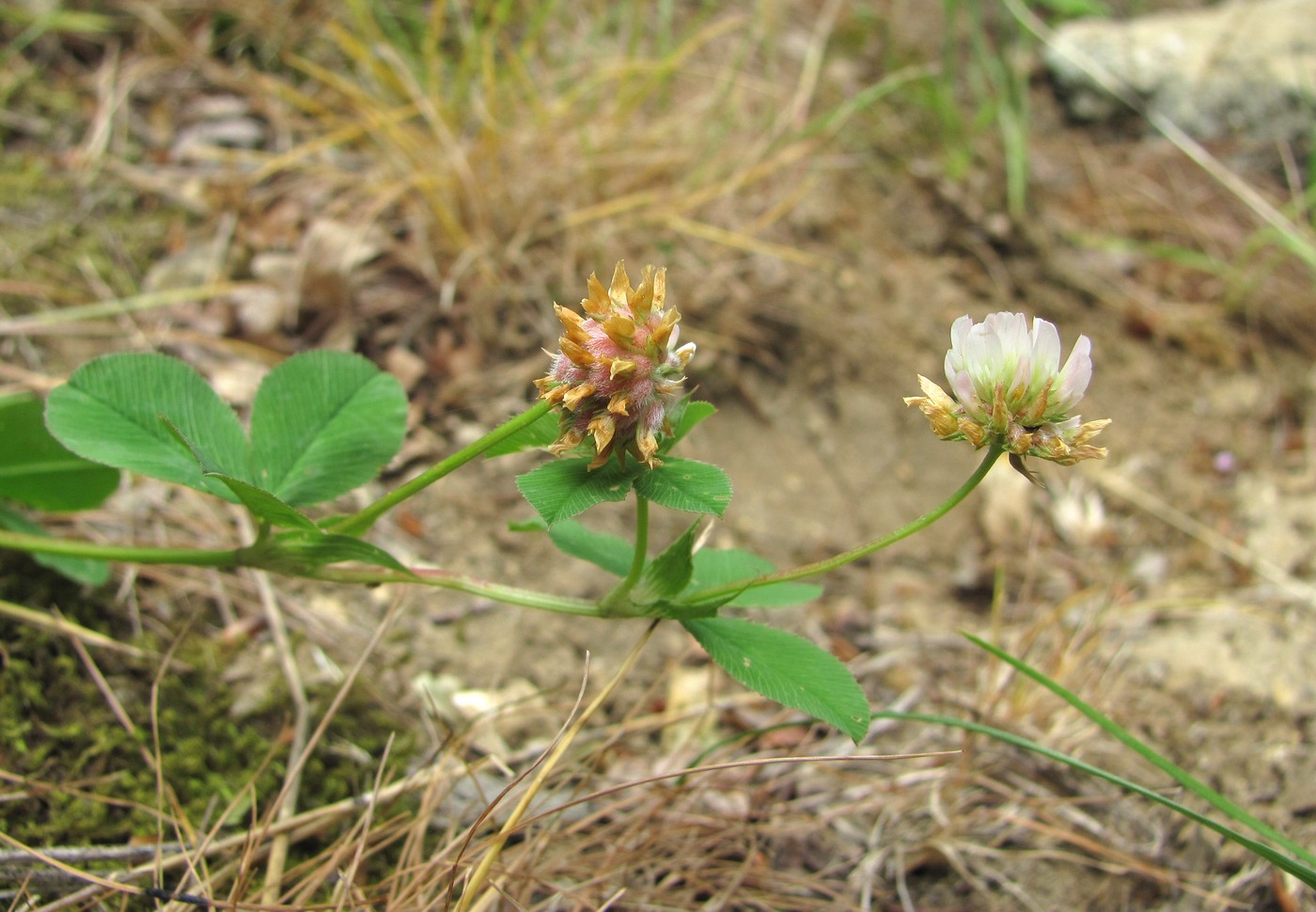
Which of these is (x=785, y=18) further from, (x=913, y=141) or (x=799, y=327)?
(x=799, y=327)

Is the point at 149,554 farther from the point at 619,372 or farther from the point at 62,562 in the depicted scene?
the point at 619,372

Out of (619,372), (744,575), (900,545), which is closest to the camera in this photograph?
(619,372)

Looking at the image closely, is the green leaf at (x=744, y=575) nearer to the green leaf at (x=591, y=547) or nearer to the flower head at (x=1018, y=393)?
the green leaf at (x=591, y=547)

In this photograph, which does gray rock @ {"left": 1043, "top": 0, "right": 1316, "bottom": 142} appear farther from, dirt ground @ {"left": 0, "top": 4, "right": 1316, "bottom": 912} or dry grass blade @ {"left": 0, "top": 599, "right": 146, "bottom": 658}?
dry grass blade @ {"left": 0, "top": 599, "right": 146, "bottom": 658}

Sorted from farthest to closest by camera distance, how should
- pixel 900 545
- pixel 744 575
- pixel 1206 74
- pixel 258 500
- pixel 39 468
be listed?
1. pixel 1206 74
2. pixel 900 545
3. pixel 39 468
4. pixel 744 575
5. pixel 258 500

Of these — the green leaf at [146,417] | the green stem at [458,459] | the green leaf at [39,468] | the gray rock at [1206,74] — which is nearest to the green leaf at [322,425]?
the green leaf at [146,417]

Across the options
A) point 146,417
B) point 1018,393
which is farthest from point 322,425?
point 1018,393
